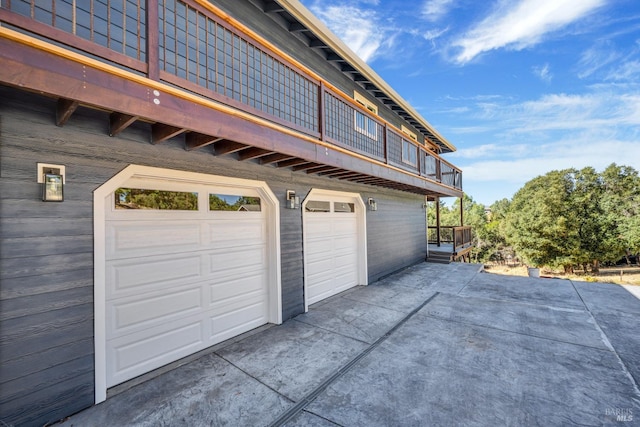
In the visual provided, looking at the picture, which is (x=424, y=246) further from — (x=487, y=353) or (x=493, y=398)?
(x=493, y=398)

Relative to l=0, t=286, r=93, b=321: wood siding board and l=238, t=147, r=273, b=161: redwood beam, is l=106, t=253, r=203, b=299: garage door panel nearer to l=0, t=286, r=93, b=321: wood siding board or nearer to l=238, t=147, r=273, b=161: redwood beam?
l=0, t=286, r=93, b=321: wood siding board

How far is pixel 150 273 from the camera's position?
10.1 feet

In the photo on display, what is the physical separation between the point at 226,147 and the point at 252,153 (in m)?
0.38

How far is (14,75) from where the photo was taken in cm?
152

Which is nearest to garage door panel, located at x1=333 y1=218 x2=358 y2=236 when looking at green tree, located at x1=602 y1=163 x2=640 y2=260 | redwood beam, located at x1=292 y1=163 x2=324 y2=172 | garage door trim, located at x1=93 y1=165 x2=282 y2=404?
redwood beam, located at x1=292 y1=163 x2=324 y2=172

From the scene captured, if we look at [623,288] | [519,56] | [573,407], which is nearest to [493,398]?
[573,407]

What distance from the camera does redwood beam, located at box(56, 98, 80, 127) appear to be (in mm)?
2021

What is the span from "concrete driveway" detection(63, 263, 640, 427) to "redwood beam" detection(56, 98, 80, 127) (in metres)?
2.61

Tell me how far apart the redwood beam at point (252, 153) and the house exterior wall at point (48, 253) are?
1198 millimetres

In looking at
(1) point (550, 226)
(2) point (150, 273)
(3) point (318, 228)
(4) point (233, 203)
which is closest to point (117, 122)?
(2) point (150, 273)

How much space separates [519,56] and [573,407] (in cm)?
1549

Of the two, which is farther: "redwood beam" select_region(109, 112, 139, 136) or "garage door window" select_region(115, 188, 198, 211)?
"garage door window" select_region(115, 188, 198, 211)

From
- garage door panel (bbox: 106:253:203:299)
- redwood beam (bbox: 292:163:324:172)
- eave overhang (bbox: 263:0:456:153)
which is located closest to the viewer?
garage door panel (bbox: 106:253:203:299)

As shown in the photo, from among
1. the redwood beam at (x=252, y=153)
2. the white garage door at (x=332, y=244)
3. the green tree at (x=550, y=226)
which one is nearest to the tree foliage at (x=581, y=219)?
the green tree at (x=550, y=226)
